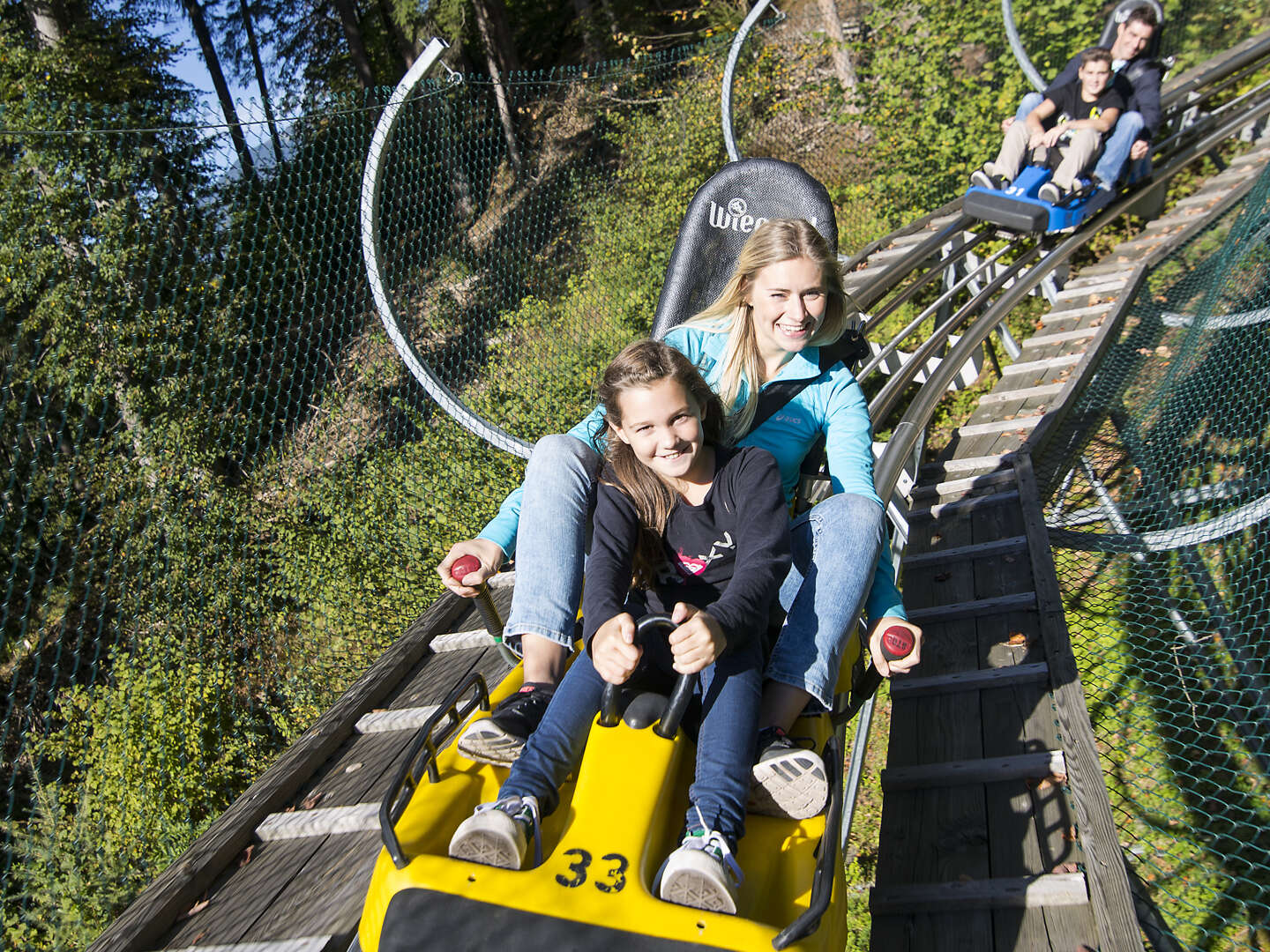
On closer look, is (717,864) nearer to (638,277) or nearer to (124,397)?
(124,397)

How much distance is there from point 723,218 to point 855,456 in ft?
4.73

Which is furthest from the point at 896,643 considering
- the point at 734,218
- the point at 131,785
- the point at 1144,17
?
the point at 1144,17

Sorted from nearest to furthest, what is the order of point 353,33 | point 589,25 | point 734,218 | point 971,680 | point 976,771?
point 976,771 < point 971,680 < point 734,218 < point 353,33 < point 589,25

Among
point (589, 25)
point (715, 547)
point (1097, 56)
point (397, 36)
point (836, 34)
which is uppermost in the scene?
point (397, 36)

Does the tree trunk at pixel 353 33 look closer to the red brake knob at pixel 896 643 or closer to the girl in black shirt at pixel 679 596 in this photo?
the girl in black shirt at pixel 679 596

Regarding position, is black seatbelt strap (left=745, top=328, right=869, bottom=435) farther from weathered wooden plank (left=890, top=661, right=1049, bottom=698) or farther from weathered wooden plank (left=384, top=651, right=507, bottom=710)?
weathered wooden plank (left=384, top=651, right=507, bottom=710)

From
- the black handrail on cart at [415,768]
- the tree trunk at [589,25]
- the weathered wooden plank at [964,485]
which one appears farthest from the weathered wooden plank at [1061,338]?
the tree trunk at [589,25]

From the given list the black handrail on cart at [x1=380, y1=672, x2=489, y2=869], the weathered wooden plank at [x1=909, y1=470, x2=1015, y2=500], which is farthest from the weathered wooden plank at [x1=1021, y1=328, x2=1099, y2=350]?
the black handrail on cart at [x1=380, y1=672, x2=489, y2=869]

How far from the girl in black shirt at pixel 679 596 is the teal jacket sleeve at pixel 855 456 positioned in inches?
12.7

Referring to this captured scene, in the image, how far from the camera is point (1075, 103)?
6.09m

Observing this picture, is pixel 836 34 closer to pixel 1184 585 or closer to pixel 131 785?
pixel 1184 585

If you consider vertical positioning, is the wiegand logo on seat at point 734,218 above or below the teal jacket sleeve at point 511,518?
above

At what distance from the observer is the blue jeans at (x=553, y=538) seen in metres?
2.08

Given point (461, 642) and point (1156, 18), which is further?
point (1156, 18)
